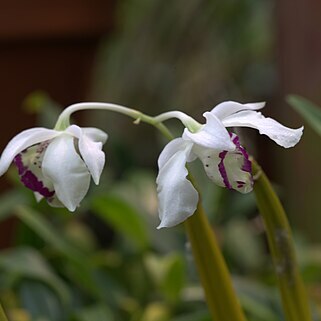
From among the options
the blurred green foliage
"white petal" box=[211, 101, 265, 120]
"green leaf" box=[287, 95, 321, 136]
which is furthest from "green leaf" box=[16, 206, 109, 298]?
"white petal" box=[211, 101, 265, 120]

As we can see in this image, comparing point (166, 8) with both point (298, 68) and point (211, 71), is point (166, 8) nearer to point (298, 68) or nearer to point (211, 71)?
point (211, 71)

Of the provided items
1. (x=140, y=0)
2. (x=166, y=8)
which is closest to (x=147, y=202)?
(x=166, y=8)

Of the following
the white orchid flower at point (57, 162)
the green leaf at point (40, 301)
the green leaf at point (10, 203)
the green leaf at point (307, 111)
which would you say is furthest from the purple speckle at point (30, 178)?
the green leaf at point (10, 203)

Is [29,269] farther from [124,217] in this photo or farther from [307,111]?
[307,111]

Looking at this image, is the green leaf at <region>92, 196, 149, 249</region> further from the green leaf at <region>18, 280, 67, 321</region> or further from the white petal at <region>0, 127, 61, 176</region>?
the white petal at <region>0, 127, 61, 176</region>

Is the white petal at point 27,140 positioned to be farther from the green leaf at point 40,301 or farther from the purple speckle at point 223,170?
the green leaf at point 40,301

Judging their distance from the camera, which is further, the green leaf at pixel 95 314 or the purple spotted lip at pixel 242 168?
the green leaf at pixel 95 314
